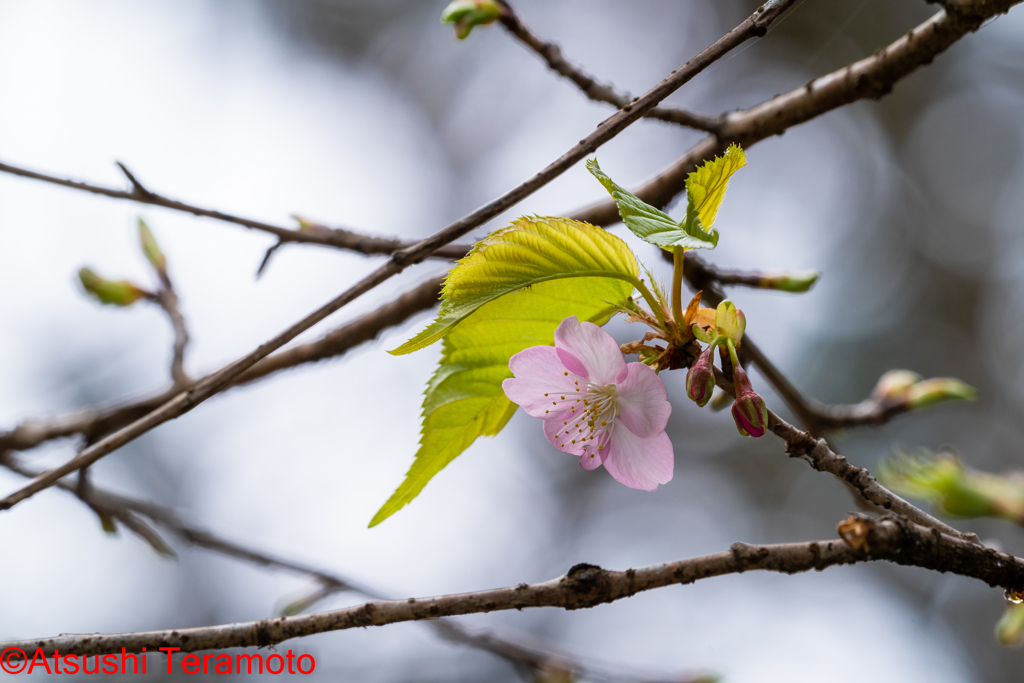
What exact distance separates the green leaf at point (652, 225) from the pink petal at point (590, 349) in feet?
0.26

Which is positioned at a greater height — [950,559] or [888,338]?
[888,338]

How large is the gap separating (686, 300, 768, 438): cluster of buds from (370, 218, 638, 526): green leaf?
0.08 metres

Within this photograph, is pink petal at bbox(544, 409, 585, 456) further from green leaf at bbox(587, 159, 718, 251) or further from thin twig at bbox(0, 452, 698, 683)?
thin twig at bbox(0, 452, 698, 683)

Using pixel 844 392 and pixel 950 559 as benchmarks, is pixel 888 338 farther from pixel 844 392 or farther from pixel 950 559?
pixel 950 559

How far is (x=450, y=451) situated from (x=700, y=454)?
3280 millimetres

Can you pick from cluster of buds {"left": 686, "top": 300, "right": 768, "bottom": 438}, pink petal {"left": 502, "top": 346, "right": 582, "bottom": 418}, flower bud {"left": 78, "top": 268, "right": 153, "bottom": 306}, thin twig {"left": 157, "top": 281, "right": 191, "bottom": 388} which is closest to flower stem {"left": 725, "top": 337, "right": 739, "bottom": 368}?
cluster of buds {"left": 686, "top": 300, "right": 768, "bottom": 438}

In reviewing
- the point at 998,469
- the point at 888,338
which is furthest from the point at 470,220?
the point at 998,469

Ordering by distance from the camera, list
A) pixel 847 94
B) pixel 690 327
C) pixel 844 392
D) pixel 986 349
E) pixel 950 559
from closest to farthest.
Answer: pixel 950 559 → pixel 690 327 → pixel 847 94 → pixel 844 392 → pixel 986 349

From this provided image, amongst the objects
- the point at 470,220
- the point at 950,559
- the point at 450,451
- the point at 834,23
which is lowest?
the point at 950,559

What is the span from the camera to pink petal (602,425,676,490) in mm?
490

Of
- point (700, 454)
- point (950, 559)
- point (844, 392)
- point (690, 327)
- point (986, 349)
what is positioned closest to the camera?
point (950, 559)

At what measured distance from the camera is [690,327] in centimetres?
49

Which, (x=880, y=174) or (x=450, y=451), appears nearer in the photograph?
(x=450, y=451)

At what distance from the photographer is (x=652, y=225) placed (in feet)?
1.38
